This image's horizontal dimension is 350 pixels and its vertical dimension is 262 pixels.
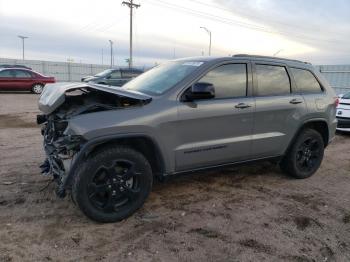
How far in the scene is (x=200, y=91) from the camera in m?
3.98

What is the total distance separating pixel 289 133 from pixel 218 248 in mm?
2424

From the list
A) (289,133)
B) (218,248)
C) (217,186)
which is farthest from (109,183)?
(289,133)

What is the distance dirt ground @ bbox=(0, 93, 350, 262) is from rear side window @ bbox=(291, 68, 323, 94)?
141 centimetres

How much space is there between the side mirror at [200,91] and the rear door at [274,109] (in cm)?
A: 93

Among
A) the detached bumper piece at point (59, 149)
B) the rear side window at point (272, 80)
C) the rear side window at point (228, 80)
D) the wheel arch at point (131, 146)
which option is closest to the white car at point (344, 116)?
the rear side window at point (272, 80)

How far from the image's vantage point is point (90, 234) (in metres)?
3.58

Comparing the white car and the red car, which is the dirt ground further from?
the red car

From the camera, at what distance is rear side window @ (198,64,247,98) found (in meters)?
4.40

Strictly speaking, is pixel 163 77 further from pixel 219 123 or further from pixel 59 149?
pixel 59 149

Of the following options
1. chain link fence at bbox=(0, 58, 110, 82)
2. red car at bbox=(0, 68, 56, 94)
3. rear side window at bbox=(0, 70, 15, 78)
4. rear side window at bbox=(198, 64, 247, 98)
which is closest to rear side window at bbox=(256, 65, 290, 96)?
rear side window at bbox=(198, 64, 247, 98)

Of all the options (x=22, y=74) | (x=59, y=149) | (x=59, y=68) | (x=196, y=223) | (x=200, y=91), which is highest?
(x=59, y=68)

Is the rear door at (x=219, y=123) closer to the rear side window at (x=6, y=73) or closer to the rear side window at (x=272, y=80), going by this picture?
the rear side window at (x=272, y=80)

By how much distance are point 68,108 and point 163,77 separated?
1.29m

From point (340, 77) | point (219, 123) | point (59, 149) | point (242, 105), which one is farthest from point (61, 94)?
point (340, 77)
